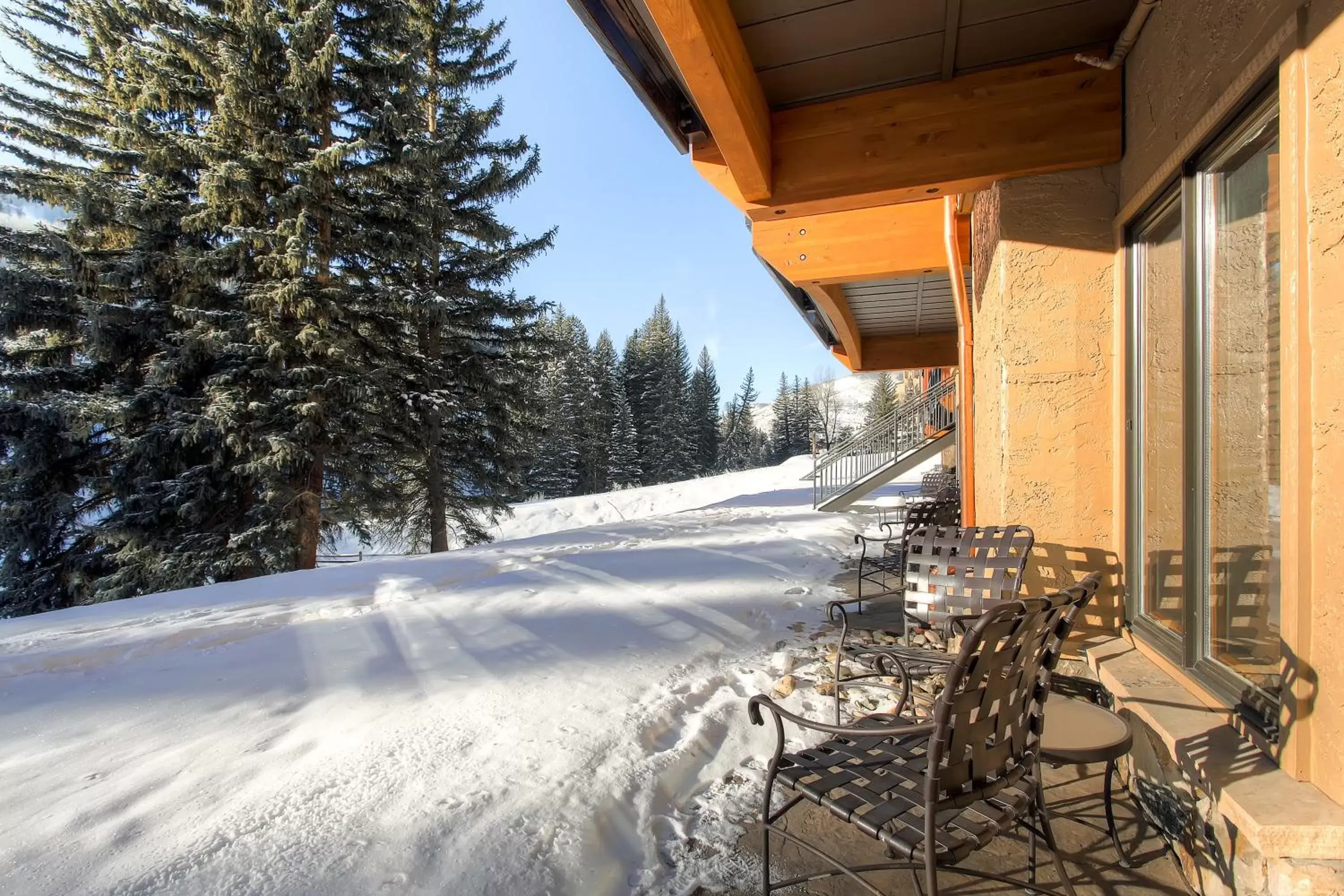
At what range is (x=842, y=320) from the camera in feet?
24.2

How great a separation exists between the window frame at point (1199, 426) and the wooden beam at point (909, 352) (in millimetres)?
7855

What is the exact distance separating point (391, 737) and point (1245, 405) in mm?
3096

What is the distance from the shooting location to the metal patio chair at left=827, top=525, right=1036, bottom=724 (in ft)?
8.04

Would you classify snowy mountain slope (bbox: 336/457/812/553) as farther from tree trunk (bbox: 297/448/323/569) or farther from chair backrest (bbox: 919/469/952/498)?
chair backrest (bbox: 919/469/952/498)

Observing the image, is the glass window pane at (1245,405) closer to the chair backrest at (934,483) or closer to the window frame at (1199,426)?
the window frame at (1199,426)

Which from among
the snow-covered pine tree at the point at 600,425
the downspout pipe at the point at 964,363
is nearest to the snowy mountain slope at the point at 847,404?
the snow-covered pine tree at the point at 600,425

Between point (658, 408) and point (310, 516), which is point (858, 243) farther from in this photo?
point (658, 408)

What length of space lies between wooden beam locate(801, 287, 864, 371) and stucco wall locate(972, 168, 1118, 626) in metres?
2.99

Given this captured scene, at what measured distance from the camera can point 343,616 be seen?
13.2 ft

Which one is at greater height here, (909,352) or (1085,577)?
(909,352)

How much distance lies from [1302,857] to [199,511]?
1173cm

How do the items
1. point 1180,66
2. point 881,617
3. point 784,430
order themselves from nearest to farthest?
1. point 1180,66
2. point 881,617
3. point 784,430

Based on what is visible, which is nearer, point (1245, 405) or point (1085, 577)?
point (1245, 405)

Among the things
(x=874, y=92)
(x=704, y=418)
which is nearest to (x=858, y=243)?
(x=874, y=92)
